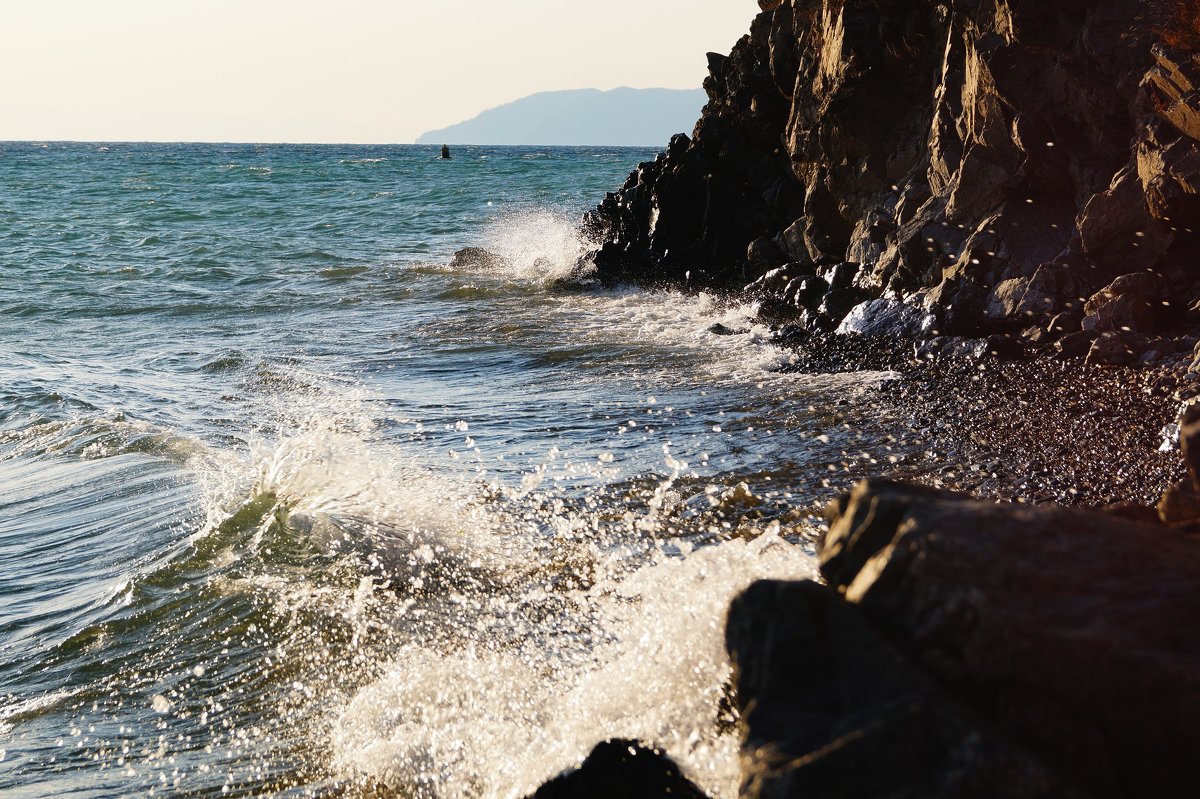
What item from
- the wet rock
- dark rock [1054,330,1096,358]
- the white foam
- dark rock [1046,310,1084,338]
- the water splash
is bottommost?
the water splash

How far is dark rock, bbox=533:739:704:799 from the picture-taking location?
321 cm

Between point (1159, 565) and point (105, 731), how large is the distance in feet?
14.8

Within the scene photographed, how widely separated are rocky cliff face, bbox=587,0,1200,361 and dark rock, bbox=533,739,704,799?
6602 millimetres

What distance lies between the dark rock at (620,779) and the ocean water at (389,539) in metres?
0.26

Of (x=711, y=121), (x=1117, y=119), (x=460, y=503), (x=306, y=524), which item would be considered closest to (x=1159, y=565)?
(x=460, y=503)

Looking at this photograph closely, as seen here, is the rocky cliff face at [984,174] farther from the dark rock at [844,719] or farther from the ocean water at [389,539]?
the dark rock at [844,719]

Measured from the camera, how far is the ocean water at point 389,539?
4.43 m

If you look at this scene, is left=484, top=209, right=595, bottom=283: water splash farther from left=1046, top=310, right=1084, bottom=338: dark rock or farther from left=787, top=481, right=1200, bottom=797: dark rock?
left=787, top=481, right=1200, bottom=797: dark rock

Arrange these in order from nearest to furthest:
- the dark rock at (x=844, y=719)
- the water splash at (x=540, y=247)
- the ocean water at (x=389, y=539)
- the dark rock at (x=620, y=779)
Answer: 1. the dark rock at (x=844, y=719)
2. the dark rock at (x=620, y=779)
3. the ocean water at (x=389, y=539)
4. the water splash at (x=540, y=247)

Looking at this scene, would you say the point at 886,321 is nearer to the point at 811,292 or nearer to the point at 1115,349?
the point at 811,292

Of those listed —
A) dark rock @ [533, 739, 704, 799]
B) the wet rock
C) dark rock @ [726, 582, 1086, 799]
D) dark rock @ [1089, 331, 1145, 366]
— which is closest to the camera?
dark rock @ [726, 582, 1086, 799]

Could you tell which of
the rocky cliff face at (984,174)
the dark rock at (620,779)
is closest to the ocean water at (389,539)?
the dark rock at (620,779)

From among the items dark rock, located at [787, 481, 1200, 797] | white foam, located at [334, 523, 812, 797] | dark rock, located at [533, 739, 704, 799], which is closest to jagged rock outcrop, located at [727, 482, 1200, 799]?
dark rock, located at [787, 481, 1200, 797]

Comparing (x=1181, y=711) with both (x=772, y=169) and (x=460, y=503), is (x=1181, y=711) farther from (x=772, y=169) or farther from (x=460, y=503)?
(x=772, y=169)
